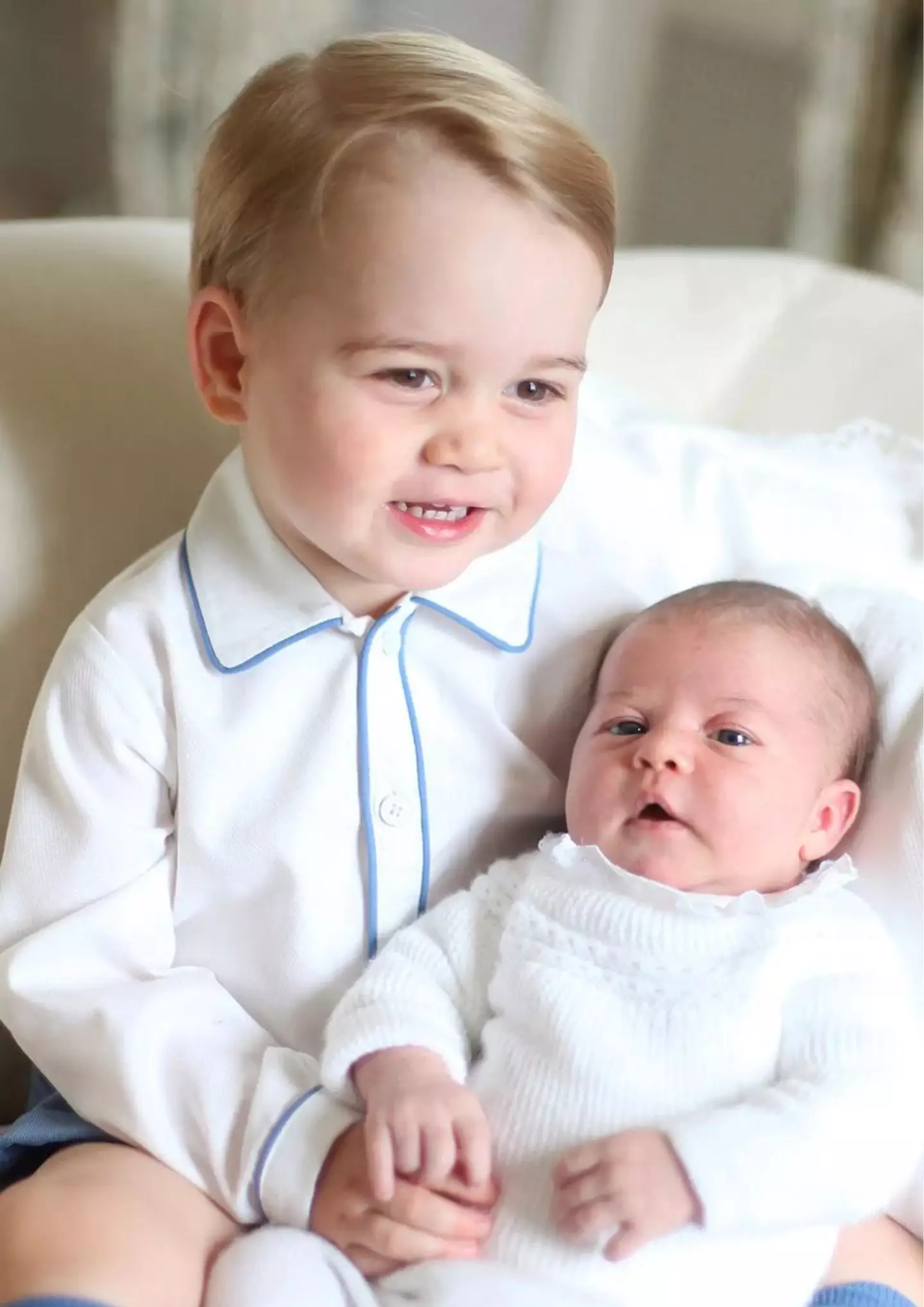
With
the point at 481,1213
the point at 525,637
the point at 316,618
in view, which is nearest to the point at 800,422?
the point at 525,637

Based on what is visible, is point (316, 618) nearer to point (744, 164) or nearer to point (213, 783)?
point (213, 783)

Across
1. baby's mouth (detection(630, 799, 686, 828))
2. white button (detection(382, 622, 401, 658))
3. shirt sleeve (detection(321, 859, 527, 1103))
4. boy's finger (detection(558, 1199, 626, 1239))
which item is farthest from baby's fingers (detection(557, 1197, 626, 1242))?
white button (detection(382, 622, 401, 658))

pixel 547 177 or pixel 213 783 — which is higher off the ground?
pixel 547 177

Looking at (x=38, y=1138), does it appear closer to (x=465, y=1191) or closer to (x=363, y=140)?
(x=465, y=1191)

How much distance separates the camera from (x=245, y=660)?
898mm

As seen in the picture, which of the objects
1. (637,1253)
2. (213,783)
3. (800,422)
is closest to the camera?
(637,1253)

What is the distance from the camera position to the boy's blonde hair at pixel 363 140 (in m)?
0.80

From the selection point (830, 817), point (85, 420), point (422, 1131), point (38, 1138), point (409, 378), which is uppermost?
point (409, 378)

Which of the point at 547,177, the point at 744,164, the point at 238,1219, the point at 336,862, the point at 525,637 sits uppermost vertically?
the point at 547,177

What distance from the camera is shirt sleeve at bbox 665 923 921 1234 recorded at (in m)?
0.72

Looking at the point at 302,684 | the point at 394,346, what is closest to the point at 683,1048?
the point at 302,684

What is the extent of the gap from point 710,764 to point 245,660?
1.01 ft

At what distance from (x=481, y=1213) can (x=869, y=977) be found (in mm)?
265

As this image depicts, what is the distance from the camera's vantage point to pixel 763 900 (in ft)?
2.72
